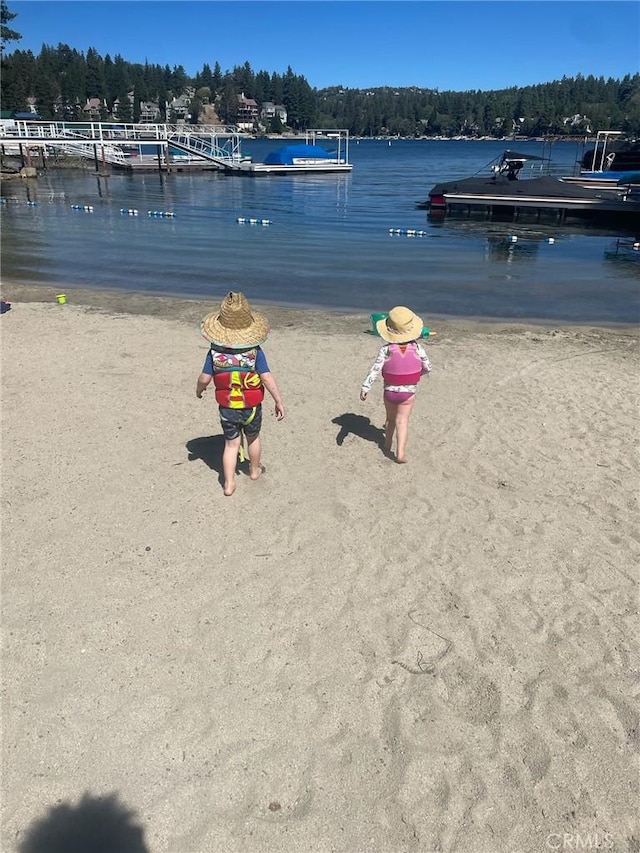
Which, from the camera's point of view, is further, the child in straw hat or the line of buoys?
the line of buoys

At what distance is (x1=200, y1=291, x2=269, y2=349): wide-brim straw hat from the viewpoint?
187 inches

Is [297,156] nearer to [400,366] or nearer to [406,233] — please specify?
[406,233]

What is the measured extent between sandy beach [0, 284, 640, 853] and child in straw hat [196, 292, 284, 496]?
2.99ft

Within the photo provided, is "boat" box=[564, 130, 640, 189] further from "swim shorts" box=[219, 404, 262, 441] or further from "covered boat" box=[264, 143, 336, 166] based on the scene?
"swim shorts" box=[219, 404, 262, 441]

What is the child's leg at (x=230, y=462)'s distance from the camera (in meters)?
5.28

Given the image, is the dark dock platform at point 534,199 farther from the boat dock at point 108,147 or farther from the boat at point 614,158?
the boat dock at point 108,147

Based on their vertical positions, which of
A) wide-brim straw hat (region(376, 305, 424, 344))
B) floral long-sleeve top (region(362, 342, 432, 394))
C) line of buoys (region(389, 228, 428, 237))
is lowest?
line of buoys (region(389, 228, 428, 237))

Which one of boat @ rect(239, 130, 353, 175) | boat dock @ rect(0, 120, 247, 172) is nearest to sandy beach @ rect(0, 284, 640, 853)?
boat dock @ rect(0, 120, 247, 172)

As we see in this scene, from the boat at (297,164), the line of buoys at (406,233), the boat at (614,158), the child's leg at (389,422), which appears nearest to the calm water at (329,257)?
the line of buoys at (406,233)

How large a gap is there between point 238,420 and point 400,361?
5.82 feet

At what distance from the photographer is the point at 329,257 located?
822 inches

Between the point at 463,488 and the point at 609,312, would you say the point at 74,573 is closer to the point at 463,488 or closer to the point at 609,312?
the point at 463,488

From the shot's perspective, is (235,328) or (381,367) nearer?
(235,328)

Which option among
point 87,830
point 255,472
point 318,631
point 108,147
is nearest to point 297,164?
point 108,147
